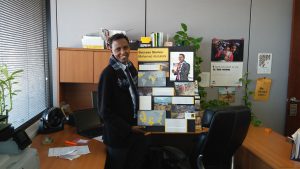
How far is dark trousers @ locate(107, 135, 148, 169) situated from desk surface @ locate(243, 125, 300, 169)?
3.31 ft

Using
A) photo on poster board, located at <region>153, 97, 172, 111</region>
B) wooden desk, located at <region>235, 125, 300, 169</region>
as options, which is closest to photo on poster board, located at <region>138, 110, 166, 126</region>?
photo on poster board, located at <region>153, 97, 172, 111</region>

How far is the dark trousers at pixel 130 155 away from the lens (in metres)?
1.83

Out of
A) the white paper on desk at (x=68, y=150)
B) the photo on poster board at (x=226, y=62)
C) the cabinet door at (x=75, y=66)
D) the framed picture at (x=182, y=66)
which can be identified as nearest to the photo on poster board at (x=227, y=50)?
the photo on poster board at (x=226, y=62)

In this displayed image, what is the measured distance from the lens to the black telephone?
2.45 meters

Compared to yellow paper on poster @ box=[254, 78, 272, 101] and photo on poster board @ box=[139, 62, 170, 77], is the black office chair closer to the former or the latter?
photo on poster board @ box=[139, 62, 170, 77]

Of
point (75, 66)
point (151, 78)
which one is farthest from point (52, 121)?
point (151, 78)

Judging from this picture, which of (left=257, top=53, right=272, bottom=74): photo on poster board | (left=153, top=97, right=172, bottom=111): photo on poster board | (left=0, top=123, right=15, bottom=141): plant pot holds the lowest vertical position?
(left=0, top=123, right=15, bottom=141): plant pot

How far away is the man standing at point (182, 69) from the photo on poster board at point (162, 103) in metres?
0.21

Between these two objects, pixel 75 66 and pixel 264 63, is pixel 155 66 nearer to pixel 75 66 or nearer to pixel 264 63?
pixel 75 66

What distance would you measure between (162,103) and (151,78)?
0.78 ft

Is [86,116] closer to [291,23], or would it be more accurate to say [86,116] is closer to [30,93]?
[30,93]

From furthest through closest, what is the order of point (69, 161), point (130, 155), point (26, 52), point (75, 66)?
point (75, 66) < point (26, 52) < point (130, 155) < point (69, 161)

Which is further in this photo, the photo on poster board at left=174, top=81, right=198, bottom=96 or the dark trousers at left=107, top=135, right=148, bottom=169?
the photo on poster board at left=174, top=81, right=198, bottom=96

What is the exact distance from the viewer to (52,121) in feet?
8.21
